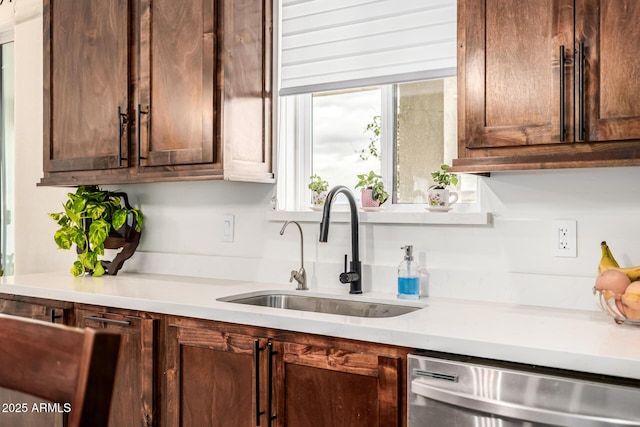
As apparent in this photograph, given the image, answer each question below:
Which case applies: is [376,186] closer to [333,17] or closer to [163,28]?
[333,17]

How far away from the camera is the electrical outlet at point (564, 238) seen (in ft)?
6.20

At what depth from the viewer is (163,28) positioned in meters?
2.44

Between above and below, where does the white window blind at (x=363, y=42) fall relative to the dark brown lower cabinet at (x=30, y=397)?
above

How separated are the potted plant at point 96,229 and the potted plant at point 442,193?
1.46 meters

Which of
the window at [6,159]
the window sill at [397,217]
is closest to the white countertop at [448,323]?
the window sill at [397,217]

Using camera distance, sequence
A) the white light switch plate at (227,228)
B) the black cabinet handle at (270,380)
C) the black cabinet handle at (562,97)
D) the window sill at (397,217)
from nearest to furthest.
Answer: the black cabinet handle at (562,97)
the black cabinet handle at (270,380)
the window sill at (397,217)
the white light switch plate at (227,228)

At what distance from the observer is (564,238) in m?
1.90

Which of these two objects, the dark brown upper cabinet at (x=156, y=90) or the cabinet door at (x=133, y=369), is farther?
the dark brown upper cabinet at (x=156, y=90)

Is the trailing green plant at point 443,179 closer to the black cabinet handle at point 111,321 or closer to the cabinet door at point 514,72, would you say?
the cabinet door at point 514,72

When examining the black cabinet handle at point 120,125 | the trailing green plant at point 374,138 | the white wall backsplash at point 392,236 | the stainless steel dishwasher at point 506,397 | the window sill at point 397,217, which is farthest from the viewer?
the black cabinet handle at point 120,125

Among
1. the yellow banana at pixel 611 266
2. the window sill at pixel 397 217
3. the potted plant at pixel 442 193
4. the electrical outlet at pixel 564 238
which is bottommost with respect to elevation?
the yellow banana at pixel 611 266

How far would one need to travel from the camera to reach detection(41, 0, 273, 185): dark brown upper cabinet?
91.7 inches

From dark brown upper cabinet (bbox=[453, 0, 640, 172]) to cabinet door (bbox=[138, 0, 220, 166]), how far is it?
992 millimetres

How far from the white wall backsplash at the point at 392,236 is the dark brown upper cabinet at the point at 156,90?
1.07 feet
